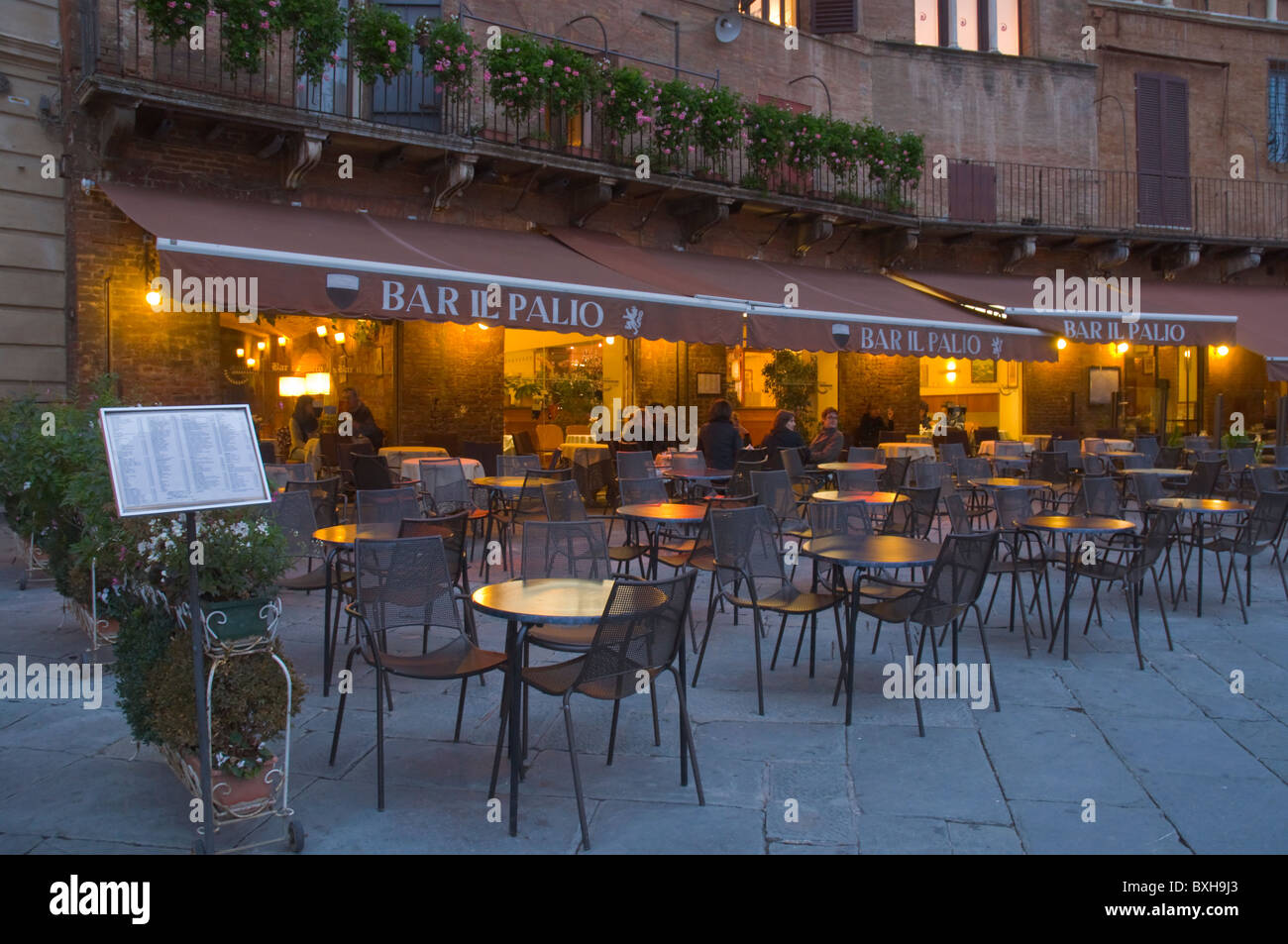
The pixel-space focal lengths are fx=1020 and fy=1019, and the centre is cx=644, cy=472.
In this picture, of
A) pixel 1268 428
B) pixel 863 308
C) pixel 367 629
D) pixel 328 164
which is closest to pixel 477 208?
pixel 328 164

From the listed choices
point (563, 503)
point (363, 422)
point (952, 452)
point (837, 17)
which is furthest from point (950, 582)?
point (837, 17)

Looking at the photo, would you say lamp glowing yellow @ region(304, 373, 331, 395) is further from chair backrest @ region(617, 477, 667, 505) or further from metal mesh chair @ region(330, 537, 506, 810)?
metal mesh chair @ region(330, 537, 506, 810)

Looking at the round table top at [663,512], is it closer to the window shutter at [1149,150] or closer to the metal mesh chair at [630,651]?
the metal mesh chair at [630,651]

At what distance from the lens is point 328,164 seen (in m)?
12.0

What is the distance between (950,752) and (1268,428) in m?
19.5

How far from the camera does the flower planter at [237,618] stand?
3.54m

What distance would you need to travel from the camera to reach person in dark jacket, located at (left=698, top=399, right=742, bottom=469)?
1136 cm

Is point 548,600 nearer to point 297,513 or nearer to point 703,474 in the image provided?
point 297,513

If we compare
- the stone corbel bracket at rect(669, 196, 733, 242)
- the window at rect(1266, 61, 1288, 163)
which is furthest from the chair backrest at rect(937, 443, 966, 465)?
the window at rect(1266, 61, 1288, 163)

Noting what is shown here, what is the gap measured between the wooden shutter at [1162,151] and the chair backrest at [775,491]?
14.0 meters

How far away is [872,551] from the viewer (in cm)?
556

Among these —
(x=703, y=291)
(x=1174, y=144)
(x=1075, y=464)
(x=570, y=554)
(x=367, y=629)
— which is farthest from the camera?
(x=1174, y=144)
